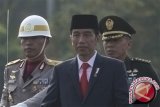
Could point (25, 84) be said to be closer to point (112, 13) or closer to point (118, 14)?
point (112, 13)

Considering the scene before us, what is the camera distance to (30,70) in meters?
9.52

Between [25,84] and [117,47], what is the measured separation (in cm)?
116

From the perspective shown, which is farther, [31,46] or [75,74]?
[31,46]

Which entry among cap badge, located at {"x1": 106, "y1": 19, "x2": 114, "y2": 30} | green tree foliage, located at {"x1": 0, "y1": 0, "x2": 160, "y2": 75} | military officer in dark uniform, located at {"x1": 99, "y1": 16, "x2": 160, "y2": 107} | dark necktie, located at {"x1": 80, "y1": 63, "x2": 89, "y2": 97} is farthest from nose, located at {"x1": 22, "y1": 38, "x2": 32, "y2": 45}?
green tree foliage, located at {"x1": 0, "y1": 0, "x2": 160, "y2": 75}

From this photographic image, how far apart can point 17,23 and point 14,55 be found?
320 centimetres

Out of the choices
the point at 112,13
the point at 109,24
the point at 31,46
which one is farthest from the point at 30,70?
the point at 112,13

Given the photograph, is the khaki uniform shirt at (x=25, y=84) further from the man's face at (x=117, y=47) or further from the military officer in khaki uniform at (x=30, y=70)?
the man's face at (x=117, y=47)

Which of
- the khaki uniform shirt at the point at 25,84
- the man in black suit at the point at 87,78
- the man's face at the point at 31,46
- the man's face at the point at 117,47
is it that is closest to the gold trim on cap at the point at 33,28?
the man's face at the point at 31,46

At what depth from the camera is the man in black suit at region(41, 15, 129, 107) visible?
317 inches

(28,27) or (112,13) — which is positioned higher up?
(28,27)

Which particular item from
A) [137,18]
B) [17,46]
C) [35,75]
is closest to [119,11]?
[137,18]

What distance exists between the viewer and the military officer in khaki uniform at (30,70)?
368 inches

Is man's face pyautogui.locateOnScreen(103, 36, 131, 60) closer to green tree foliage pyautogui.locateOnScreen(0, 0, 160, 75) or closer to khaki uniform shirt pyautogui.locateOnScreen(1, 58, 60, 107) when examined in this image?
khaki uniform shirt pyautogui.locateOnScreen(1, 58, 60, 107)

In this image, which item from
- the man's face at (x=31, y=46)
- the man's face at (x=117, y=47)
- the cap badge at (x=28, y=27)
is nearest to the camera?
the man's face at (x=31, y=46)
